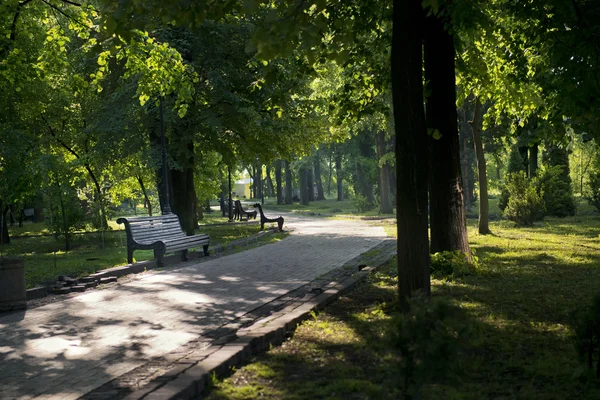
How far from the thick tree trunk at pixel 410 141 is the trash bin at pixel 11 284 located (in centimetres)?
540

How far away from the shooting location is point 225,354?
6289 millimetres

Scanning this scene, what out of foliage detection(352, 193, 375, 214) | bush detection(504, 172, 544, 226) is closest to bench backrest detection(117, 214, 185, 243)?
bush detection(504, 172, 544, 226)

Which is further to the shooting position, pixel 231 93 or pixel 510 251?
pixel 231 93

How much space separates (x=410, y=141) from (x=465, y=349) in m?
2.58

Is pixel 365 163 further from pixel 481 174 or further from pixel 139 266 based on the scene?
pixel 139 266

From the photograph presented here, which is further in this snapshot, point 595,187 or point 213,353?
point 595,187

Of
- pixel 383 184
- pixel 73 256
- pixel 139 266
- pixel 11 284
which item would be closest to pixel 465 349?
pixel 11 284

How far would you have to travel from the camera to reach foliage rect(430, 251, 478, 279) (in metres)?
11.4

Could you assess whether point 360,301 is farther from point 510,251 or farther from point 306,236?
point 306,236

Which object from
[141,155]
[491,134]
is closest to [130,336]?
[141,155]

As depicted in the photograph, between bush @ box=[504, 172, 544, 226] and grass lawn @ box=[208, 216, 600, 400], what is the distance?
1318 centimetres

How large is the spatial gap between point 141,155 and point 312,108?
6.78 metres

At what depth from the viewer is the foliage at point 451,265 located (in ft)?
37.3

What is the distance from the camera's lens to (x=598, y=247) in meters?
16.6
